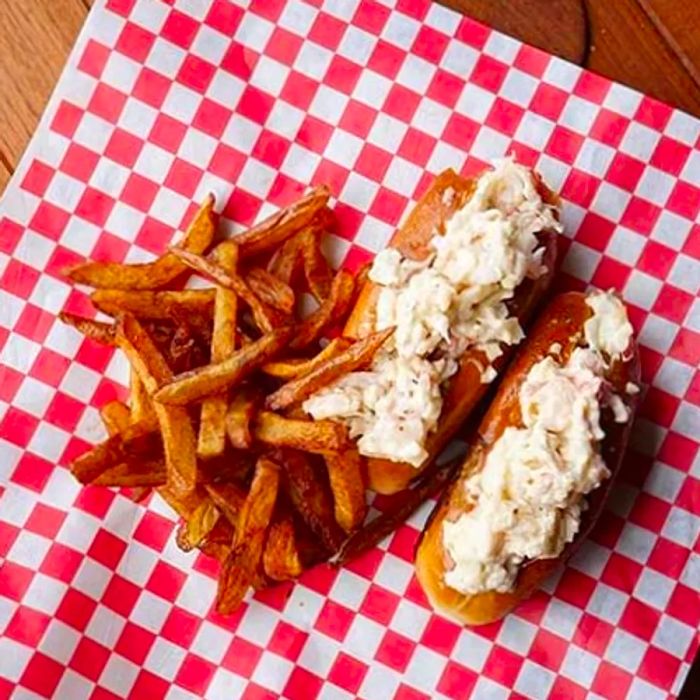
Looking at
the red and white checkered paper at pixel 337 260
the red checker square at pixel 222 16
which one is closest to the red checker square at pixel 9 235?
the red and white checkered paper at pixel 337 260

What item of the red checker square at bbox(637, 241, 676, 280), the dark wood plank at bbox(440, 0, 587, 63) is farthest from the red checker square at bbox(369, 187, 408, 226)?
the red checker square at bbox(637, 241, 676, 280)

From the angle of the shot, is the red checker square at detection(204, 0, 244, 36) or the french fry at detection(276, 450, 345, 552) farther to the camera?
the red checker square at detection(204, 0, 244, 36)

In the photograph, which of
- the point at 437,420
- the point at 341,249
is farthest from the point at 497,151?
the point at 437,420

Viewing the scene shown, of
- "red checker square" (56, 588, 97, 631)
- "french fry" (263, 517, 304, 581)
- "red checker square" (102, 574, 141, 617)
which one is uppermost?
"french fry" (263, 517, 304, 581)

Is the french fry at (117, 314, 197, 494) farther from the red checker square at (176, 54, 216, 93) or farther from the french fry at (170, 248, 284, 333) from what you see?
the red checker square at (176, 54, 216, 93)

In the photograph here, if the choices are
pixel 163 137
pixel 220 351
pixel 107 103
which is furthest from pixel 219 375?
pixel 107 103

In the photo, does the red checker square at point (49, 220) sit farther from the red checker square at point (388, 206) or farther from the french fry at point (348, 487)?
the french fry at point (348, 487)
